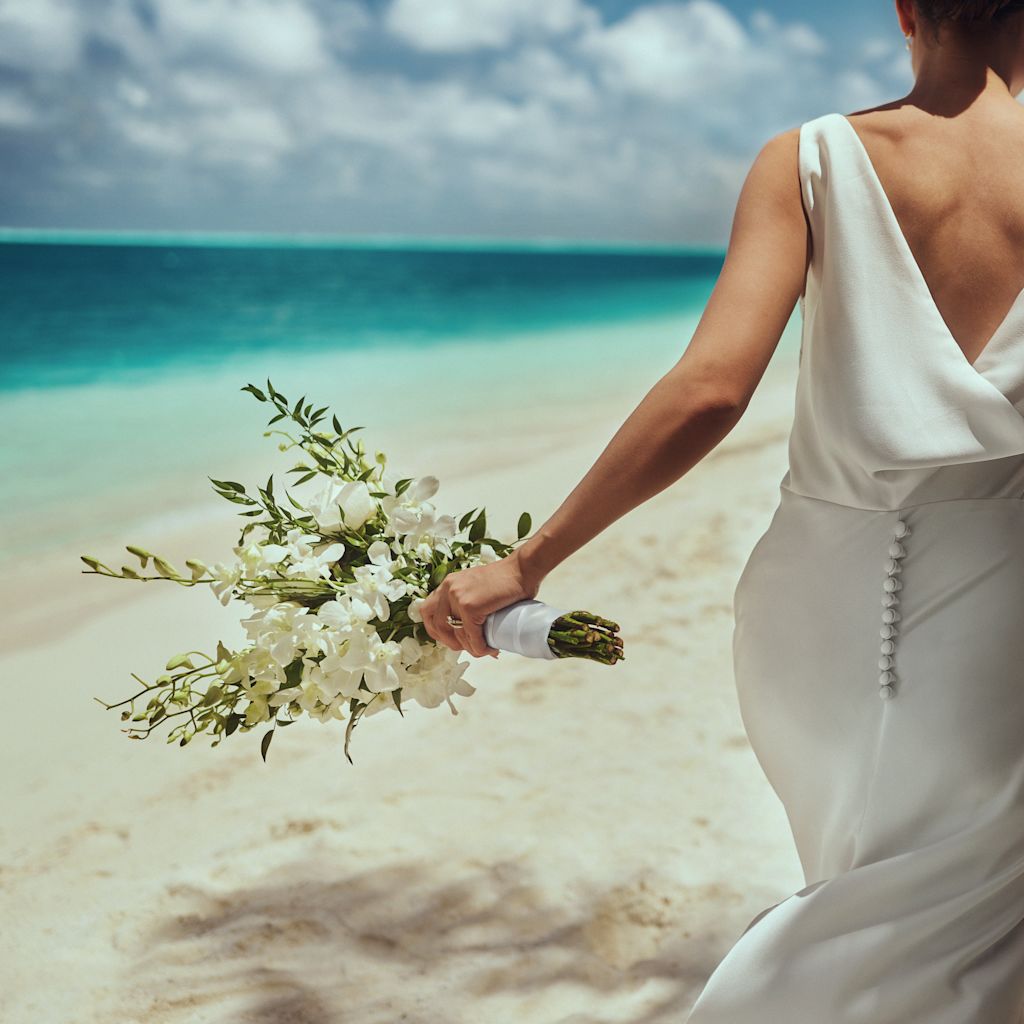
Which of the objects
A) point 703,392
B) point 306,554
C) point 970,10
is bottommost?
point 306,554

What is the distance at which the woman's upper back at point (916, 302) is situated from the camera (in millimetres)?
1308

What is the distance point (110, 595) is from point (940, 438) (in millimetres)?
4674

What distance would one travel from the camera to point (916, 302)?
1327 mm

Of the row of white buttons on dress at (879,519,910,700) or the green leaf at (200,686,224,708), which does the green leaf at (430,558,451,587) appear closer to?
the green leaf at (200,686,224,708)

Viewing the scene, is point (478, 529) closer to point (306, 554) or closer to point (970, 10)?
point (306, 554)

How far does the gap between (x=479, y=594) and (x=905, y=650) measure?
580 mm

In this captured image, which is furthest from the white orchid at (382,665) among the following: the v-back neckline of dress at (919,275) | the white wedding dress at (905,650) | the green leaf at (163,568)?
the v-back neckline of dress at (919,275)

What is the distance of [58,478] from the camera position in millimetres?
8133

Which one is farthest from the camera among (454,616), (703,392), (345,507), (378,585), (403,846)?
(403,846)

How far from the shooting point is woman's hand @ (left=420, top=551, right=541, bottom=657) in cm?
138

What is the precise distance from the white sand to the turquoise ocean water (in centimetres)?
341

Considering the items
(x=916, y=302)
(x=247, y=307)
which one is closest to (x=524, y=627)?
(x=916, y=302)

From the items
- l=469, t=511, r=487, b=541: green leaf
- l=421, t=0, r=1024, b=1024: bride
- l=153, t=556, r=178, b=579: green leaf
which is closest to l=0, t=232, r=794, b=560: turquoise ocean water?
l=153, t=556, r=178, b=579: green leaf

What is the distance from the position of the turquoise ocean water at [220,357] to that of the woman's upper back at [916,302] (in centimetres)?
590
